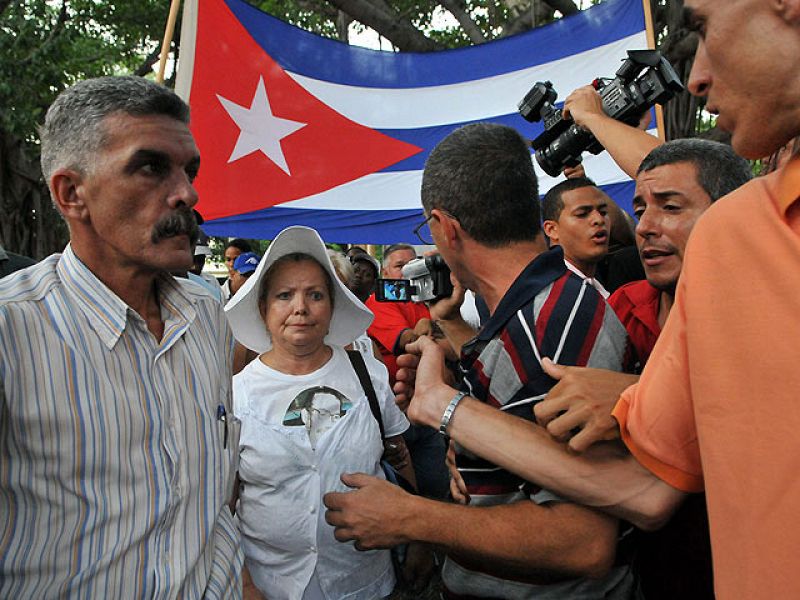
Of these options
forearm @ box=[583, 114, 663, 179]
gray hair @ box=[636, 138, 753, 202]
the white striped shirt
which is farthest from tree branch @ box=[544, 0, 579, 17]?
the white striped shirt

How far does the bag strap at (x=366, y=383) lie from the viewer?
2.56m

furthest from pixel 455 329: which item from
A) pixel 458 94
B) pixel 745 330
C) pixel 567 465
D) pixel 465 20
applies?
pixel 465 20

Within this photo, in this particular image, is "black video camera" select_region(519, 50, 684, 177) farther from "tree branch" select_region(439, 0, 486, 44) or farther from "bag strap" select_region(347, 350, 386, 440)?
"tree branch" select_region(439, 0, 486, 44)

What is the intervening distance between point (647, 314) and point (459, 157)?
0.98m

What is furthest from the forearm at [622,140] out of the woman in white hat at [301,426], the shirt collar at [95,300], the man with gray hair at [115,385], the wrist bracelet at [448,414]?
the shirt collar at [95,300]

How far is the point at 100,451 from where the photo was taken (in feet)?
4.57

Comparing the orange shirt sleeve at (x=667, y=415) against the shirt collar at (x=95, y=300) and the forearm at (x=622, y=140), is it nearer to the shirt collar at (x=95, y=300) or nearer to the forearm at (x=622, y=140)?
the shirt collar at (x=95, y=300)

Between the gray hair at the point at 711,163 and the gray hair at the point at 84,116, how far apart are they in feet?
5.40

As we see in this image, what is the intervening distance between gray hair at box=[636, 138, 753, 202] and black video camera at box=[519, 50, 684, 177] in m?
0.18

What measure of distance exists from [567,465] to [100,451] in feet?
3.17

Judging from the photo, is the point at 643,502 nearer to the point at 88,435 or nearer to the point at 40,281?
the point at 88,435

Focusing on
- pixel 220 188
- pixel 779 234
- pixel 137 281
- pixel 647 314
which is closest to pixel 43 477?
pixel 137 281

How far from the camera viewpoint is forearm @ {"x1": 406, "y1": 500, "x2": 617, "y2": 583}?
1405 mm

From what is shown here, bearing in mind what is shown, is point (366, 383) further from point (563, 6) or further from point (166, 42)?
point (563, 6)
